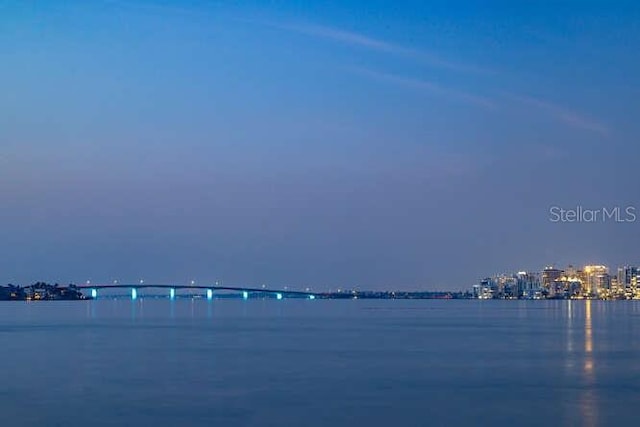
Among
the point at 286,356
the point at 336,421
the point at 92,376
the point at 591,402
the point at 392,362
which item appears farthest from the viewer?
the point at 286,356

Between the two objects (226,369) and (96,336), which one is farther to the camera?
(96,336)

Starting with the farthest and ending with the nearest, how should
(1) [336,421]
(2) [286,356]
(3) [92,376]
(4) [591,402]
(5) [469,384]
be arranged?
(2) [286,356] → (3) [92,376] → (5) [469,384] → (4) [591,402] → (1) [336,421]

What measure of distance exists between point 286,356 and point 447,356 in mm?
6923

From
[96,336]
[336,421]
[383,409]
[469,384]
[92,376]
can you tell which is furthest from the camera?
[96,336]

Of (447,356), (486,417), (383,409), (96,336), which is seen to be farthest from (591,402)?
(96,336)

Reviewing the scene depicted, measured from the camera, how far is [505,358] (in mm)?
38562

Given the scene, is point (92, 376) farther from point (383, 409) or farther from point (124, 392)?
point (383, 409)

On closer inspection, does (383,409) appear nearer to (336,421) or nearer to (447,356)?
(336,421)

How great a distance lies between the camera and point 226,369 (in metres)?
33.4

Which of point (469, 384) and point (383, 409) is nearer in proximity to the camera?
point (383, 409)

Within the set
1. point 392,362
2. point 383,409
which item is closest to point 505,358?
point 392,362

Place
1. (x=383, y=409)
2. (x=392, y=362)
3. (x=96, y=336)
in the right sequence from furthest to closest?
1. (x=96, y=336)
2. (x=392, y=362)
3. (x=383, y=409)

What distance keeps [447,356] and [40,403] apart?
19.9m

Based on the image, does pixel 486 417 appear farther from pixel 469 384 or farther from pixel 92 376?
pixel 92 376
